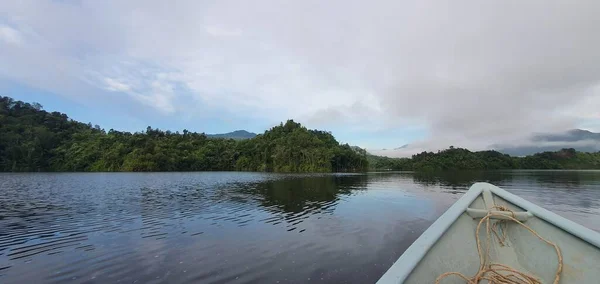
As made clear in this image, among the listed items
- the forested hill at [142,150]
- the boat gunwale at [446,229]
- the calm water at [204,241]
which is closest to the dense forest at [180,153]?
the forested hill at [142,150]

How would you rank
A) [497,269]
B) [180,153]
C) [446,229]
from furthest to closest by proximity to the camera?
[180,153] < [497,269] < [446,229]

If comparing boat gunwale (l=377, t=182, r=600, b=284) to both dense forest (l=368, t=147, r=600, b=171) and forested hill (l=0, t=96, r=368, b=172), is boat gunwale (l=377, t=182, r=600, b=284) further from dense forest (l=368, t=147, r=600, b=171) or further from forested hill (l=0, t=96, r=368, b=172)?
dense forest (l=368, t=147, r=600, b=171)

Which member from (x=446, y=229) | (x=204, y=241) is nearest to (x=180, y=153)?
(x=204, y=241)

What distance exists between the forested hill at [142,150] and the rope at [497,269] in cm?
9704

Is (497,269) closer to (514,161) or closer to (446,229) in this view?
(446,229)

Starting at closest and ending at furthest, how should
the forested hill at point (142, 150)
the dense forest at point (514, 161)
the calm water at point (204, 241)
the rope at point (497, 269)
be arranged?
the rope at point (497, 269), the calm water at point (204, 241), the forested hill at point (142, 150), the dense forest at point (514, 161)

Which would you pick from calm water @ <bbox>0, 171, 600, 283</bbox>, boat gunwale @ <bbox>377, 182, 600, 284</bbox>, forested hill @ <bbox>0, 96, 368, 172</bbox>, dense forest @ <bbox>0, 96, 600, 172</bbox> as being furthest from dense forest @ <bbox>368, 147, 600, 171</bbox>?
boat gunwale @ <bbox>377, 182, 600, 284</bbox>

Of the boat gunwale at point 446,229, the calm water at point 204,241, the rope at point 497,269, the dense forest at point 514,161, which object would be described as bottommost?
the calm water at point 204,241

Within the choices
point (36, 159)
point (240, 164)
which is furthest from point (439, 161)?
point (36, 159)

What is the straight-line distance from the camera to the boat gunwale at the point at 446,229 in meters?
2.62

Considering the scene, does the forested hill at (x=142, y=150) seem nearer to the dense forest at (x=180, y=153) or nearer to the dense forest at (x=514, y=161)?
the dense forest at (x=180, y=153)

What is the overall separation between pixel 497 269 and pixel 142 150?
397ft

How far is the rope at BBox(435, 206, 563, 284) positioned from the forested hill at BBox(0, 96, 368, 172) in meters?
97.0

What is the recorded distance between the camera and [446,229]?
370 centimetres
